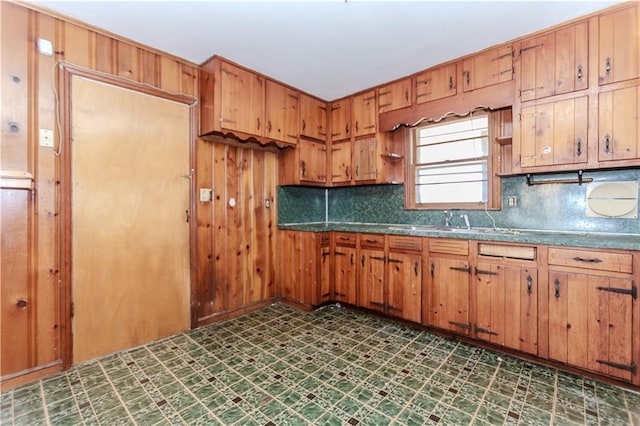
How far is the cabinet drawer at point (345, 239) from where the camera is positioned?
10.9 feet

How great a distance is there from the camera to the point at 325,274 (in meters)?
3.47

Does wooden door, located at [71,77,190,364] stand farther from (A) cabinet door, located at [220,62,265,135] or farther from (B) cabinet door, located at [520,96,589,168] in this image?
(B) cabinet door, located at [520,96,589,168]

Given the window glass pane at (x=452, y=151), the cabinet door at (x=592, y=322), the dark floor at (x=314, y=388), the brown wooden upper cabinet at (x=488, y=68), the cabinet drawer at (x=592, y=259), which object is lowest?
the dark floor at (x=314, y=388)

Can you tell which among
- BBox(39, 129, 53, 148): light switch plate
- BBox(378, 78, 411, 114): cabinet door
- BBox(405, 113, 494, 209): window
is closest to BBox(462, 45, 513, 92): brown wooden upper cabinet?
BBox(405, 113, 494, 209): window

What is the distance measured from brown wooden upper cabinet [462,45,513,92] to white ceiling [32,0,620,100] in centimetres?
9

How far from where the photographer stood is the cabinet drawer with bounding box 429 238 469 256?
8.31 feet

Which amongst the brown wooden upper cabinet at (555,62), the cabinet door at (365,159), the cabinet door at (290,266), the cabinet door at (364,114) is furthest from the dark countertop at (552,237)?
the cabinet door at (364,114)

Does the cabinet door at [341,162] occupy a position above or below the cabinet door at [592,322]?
above

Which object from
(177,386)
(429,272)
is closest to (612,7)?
(429,272)

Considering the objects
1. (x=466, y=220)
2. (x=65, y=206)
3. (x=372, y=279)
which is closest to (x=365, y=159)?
(x=466, y=220)

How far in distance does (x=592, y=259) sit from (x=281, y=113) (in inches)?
123

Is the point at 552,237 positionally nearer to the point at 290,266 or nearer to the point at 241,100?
the point at 290,266

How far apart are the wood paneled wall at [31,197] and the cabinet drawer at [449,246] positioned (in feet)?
10.0

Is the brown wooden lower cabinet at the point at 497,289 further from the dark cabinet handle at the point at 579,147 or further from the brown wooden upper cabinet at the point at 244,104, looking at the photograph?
the brown wooden upper cabinet at the point at 244,104
